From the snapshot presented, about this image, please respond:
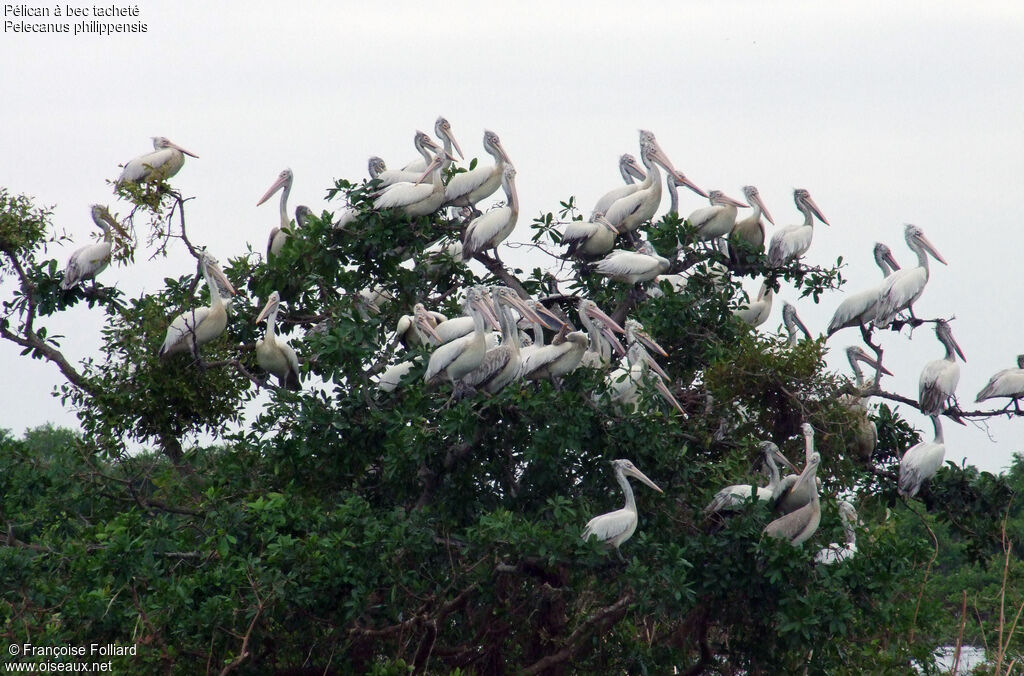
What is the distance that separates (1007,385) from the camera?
31.3 feet

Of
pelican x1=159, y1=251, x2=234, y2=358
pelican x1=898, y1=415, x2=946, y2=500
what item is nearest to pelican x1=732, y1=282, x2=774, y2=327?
pelican x1=898, y1=415, x2=946, y2=500

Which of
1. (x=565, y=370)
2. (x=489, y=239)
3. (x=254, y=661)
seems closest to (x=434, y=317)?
(x=489, y=239)

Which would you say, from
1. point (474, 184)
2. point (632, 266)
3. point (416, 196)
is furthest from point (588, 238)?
point (416, 196)

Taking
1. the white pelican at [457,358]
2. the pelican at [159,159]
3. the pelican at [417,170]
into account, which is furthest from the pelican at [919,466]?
the pelican at [159,159]

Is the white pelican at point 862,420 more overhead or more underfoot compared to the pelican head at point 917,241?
more underfoot

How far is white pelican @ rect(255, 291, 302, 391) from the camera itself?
9.58 meters

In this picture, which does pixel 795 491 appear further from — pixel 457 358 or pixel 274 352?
pixel 274 352

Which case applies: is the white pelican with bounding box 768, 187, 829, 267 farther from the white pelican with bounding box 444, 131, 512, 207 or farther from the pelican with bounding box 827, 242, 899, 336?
the white pelican with bounding box 444, 131, 512, 207

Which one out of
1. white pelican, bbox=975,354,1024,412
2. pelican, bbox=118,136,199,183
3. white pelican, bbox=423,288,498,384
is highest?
pelican, bbox=118,136,199,183

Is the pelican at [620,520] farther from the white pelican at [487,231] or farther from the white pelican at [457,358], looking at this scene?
the white pelican at [487,231]

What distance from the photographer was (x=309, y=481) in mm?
8039

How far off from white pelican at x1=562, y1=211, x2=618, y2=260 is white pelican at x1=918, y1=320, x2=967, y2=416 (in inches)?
104

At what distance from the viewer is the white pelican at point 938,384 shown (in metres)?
9.09

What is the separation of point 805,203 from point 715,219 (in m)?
1.25
